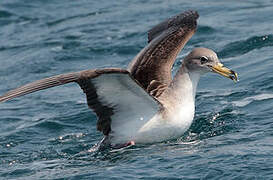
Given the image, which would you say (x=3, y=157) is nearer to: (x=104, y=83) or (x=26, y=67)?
(x=104, y=83)

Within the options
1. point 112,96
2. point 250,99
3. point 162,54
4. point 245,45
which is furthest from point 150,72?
point 245,45

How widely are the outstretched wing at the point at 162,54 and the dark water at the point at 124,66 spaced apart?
0.98m

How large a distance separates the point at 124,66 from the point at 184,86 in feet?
16.6

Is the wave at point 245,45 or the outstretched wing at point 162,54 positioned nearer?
the outstretched wing at point 162,54

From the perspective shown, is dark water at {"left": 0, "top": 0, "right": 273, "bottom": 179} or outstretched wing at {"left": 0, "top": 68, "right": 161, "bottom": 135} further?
dark water at {"left": 0, "top": 0, "right": 273, "bottom": 179}

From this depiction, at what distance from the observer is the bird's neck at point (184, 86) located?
32.6 feet

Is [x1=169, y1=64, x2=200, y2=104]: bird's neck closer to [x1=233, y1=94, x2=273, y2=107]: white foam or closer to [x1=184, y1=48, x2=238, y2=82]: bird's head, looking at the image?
[x1=184, y1=48, x2=238, y2=82]: bird's head

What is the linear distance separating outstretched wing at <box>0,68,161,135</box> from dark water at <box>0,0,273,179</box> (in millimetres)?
430

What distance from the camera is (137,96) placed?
9414mm

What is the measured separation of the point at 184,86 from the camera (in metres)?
10.0

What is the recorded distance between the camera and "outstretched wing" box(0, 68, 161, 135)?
8477mm

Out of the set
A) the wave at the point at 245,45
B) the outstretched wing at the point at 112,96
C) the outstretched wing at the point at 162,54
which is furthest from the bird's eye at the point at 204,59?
the wave at the point at 245,45

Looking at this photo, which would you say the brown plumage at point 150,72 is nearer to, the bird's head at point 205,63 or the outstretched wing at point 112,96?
the outstretched wing at point 112,96

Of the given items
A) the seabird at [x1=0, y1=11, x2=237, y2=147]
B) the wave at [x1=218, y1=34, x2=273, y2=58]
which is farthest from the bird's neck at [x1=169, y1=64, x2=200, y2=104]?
the wave at [x1=218, y1=34, x2=273, y2=58]
